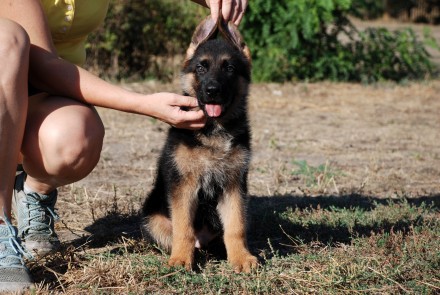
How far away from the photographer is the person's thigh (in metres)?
3.54

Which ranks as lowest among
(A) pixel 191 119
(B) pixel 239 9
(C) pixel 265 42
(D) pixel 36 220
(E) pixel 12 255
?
(D) pixel 36 220

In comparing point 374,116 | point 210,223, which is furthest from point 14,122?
point 374,116

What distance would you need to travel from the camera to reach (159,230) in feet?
13.0

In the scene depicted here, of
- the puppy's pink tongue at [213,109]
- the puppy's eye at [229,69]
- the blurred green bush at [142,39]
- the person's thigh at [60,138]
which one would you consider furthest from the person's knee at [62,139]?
the blurred green bush at [142,39]

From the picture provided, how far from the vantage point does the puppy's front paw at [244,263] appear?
142 inches

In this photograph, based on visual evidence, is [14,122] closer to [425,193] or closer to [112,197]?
[112,197]

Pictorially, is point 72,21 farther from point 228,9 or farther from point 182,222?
point 182,222

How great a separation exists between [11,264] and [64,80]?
96cm

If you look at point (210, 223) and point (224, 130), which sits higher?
point (224, 130)

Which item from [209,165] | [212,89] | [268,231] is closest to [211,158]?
[209,165]

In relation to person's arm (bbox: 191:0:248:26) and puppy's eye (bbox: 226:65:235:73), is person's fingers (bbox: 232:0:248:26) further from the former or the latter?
puppy's eye (bbox: 226:65:235:73)

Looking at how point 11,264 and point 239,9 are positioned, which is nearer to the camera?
point 11,264

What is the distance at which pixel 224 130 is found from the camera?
12.6 ft

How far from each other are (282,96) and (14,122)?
21.3 feet
